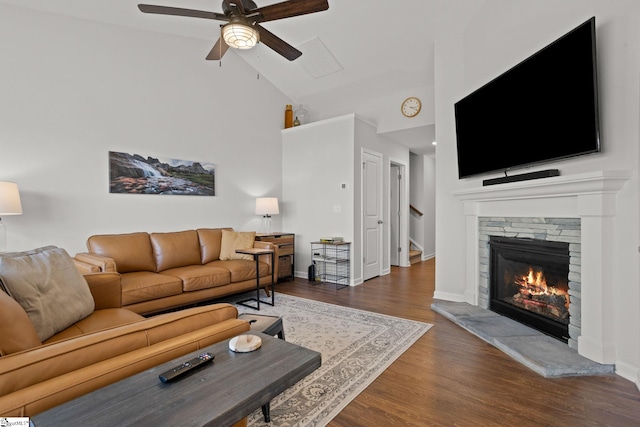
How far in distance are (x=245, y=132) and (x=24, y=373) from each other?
4.74m

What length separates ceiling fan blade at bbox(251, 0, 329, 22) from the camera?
2.32m

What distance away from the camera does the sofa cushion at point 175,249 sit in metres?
3.82

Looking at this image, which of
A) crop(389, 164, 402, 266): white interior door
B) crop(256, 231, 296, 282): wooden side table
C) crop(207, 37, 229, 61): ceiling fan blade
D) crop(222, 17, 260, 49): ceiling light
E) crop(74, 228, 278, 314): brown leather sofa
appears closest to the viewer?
crop(222, 17, 260, 49): ceiling light

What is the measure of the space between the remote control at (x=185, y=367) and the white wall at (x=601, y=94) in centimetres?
263

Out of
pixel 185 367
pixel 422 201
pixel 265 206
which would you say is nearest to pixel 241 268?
pixel 265 206

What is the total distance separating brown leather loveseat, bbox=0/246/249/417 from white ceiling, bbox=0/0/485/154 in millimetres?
3172

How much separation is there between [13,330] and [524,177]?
11.0 ft

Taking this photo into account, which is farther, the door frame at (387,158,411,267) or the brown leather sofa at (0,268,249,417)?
the door frame at (387,158,411,267)

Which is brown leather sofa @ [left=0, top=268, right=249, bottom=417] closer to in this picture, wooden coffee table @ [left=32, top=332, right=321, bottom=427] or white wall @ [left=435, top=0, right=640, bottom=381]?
wooden coffee table @ [left=32, top=332, right=321, bottom=427]

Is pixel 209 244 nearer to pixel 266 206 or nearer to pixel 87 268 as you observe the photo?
pixel 266 206

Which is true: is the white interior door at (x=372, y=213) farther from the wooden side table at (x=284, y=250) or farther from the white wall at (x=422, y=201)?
the white wall at (x=422, y=201)

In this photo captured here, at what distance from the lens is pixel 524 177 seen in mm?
2760

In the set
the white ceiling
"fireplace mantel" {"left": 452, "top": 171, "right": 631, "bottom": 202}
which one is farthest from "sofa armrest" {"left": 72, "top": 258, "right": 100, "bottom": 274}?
"fireplace mantel" {"left": 452, "top": 171, "right": 631, "bottom": 202}

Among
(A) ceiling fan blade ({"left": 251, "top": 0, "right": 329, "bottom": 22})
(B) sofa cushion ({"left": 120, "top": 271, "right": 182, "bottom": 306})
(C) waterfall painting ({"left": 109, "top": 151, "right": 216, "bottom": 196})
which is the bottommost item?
(B) sofa cushion ({"left": 120, "top": 271, "right": 182, "bottom": 306})
